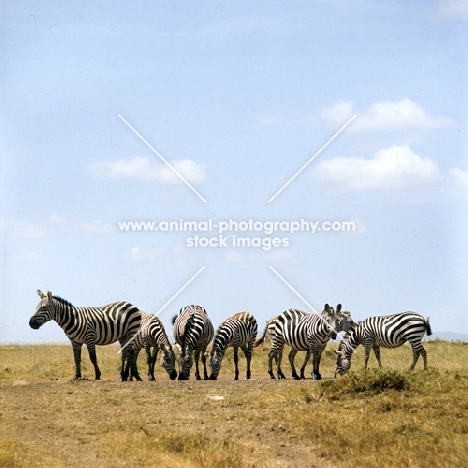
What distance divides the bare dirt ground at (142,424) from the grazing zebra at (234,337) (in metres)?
4.10

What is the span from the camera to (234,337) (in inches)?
1057

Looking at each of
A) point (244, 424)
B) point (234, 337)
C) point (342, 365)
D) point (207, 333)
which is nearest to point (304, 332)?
point (342, 365)

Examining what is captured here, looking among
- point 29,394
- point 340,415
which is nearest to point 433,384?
point 340,415

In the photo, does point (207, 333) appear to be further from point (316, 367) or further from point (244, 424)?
point (244, 424)

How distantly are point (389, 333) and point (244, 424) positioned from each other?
35.6ft

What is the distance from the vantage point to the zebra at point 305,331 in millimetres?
25344

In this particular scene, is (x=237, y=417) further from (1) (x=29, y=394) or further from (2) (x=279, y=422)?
(1) (x=29, y=394)

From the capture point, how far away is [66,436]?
15297 mm

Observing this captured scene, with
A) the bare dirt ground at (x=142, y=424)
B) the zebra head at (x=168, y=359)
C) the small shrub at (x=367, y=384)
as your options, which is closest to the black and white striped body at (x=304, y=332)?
the zebra head at (x=168, y=359)

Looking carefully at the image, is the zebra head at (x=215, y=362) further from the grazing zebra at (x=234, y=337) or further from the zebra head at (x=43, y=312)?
the zebra head at (x=43, y=312)

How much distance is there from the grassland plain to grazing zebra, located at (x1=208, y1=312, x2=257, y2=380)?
3614 mm

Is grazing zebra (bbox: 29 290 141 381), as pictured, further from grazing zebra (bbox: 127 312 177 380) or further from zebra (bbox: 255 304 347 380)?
zebra (bbox: 255 304 347 380)

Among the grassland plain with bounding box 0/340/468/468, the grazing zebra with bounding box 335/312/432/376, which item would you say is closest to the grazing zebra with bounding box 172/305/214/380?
the grassland plain with bounding box 0/340/468/468

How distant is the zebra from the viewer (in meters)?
25.3
